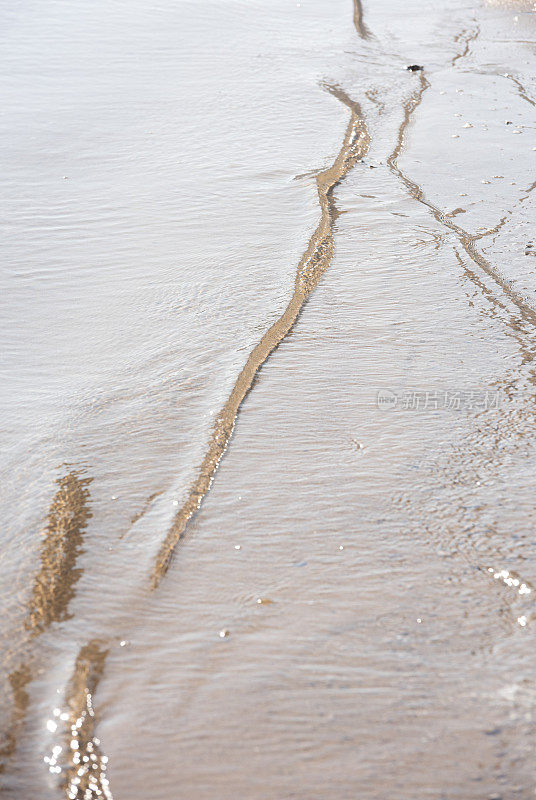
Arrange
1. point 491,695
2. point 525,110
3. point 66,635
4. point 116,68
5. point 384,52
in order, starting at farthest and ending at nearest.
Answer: point 384,52
point 116,68
point 525,110
point 66,635
point 491,695

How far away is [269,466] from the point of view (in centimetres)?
255

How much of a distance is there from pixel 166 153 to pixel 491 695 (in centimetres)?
467

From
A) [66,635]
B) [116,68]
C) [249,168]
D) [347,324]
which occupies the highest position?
[116,68]

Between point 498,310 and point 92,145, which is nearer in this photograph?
point 498,310

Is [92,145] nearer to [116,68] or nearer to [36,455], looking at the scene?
[116,68]

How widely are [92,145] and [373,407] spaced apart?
12.7ft

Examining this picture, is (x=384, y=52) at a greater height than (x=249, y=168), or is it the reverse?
(x=384, y=52)

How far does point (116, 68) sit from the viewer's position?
7461 millimetres

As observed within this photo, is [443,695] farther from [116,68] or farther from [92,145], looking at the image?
[116,68]

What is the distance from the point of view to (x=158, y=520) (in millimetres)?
2342

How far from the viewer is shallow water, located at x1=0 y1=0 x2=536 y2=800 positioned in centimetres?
172

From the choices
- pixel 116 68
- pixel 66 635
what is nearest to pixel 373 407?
pixel 66 635

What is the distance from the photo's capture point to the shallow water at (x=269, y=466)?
172 centimetres

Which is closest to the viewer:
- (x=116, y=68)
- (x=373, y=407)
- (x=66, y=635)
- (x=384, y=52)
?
(x=66, y=635)
